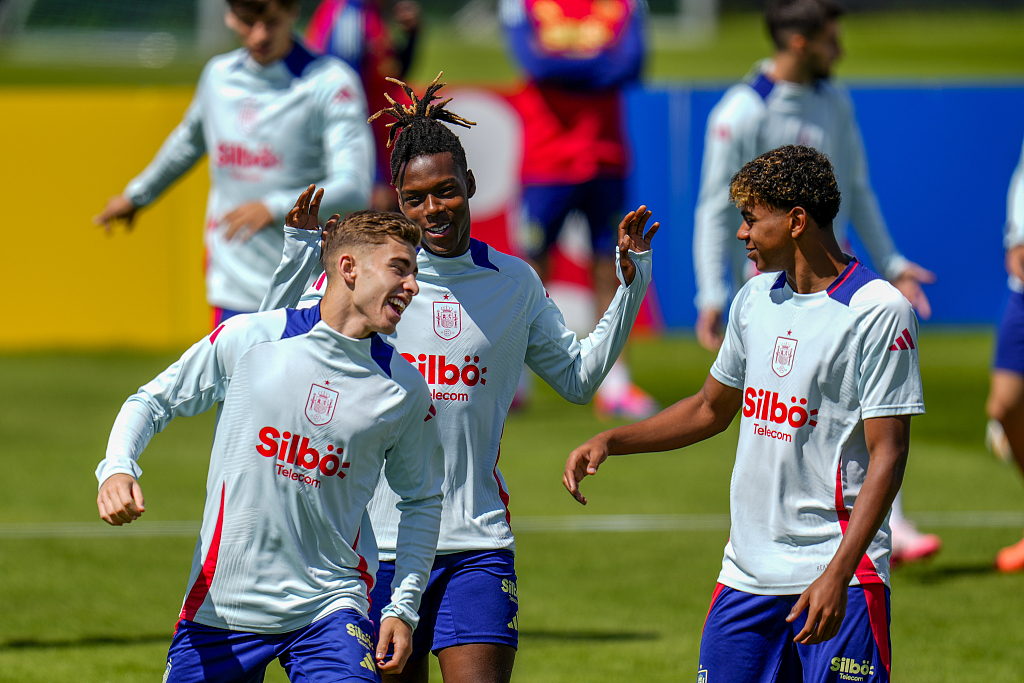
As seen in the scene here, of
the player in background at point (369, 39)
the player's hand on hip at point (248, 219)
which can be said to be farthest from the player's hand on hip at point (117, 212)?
the player in background at point (369, 39)

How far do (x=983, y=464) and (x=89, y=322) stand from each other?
775 cm

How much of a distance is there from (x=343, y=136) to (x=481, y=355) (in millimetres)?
2604

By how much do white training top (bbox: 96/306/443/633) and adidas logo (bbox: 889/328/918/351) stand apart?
1214 mm

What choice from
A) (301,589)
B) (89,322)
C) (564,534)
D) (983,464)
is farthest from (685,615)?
(89,322)

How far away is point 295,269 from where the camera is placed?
13.9 ft

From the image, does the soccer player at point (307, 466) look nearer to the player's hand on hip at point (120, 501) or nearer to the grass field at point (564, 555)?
the player's hand on hip at point (120, 501)

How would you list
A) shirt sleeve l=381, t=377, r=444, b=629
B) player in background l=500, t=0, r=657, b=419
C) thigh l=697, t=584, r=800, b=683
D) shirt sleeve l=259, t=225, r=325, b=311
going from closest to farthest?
1. shirt sleeve l=381, t=377, r=444, b=629
2. thigh l=697, t=584, r=800, b=683
3. shirt sleeve l=259, t=225, r=325, b=311
4. player in background l=500, t=0, r=657, b=419

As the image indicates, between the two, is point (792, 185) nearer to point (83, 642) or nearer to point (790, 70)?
point (790, 70)

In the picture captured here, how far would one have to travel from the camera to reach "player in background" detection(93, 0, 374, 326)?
20.4 ft

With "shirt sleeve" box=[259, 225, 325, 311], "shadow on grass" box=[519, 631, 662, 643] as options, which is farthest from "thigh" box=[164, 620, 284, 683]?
"shadow on grass" box=[519, 631, 662, 643]

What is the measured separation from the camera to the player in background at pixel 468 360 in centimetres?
382

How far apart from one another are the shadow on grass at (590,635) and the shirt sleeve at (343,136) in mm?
1989

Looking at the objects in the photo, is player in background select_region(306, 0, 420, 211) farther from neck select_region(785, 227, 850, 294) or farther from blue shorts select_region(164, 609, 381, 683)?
blue shorts select_region(164, 609, 381, 683)

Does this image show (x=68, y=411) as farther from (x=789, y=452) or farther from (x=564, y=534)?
(x=789, y=452)
